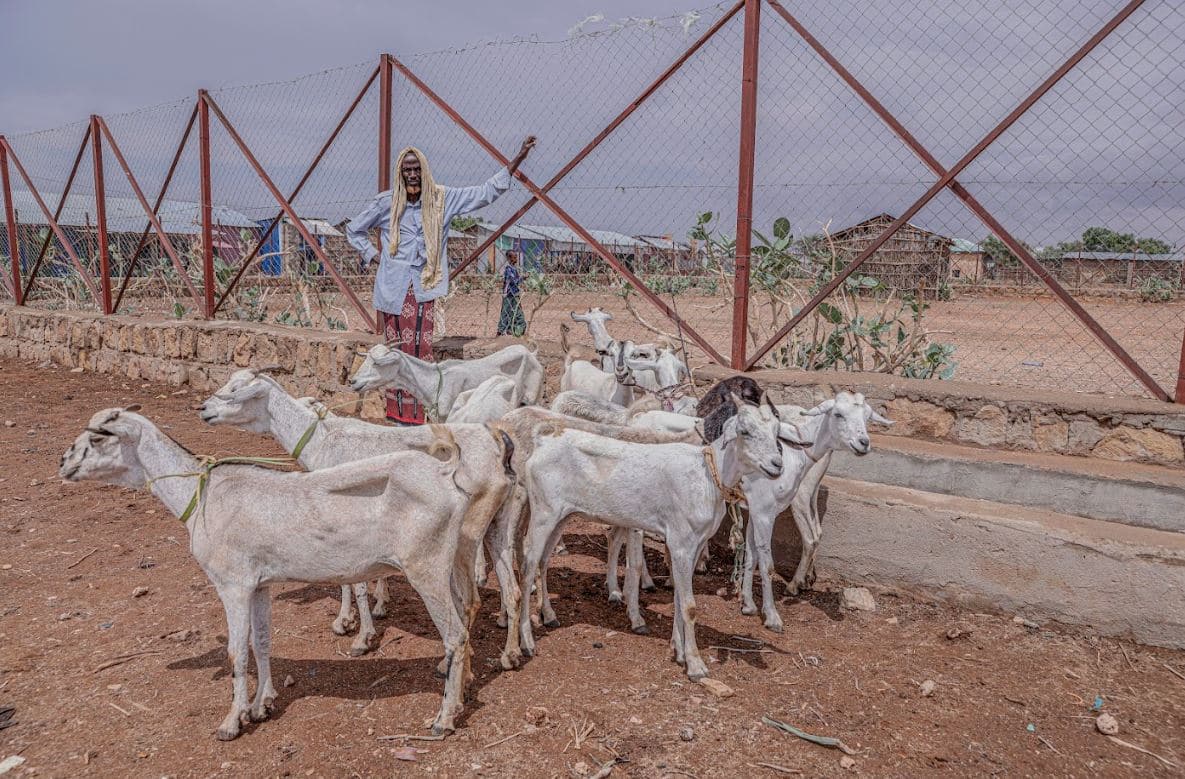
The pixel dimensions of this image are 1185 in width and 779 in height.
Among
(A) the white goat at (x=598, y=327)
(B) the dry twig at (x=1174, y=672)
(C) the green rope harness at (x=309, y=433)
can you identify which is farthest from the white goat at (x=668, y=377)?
(B) the dry twig at (x=1174, y=672)

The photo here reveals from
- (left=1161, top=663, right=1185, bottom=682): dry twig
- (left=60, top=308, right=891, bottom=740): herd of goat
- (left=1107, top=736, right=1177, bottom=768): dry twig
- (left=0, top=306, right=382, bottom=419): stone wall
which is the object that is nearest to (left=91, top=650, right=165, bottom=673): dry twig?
(left=60, top=308, right=891, bottom=740): herd of goat

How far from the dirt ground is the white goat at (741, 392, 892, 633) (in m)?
0.21

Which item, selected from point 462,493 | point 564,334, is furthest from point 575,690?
point 564,334

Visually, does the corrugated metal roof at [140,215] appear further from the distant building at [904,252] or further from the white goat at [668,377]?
the distant building at [904,252]

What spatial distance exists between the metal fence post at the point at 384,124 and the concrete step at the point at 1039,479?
531cm

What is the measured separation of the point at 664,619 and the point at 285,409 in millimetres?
2381

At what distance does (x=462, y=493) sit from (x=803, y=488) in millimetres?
2304

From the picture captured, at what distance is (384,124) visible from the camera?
27.7 ft

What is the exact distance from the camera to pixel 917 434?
20.1ft

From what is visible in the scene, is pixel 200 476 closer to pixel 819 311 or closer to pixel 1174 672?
pixel 1174 672

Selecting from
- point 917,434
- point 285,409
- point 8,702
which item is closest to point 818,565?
point 917,434

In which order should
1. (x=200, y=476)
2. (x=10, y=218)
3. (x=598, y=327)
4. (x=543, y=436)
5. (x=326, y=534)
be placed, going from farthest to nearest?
(x=10, y=218)
(x=598, y=327)
(x=543, y=436)
(x=200, y=476)
(x=326, y=534)

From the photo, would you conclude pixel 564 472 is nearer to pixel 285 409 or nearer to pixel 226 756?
pixel 285 409

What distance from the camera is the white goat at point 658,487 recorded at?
156 inches
